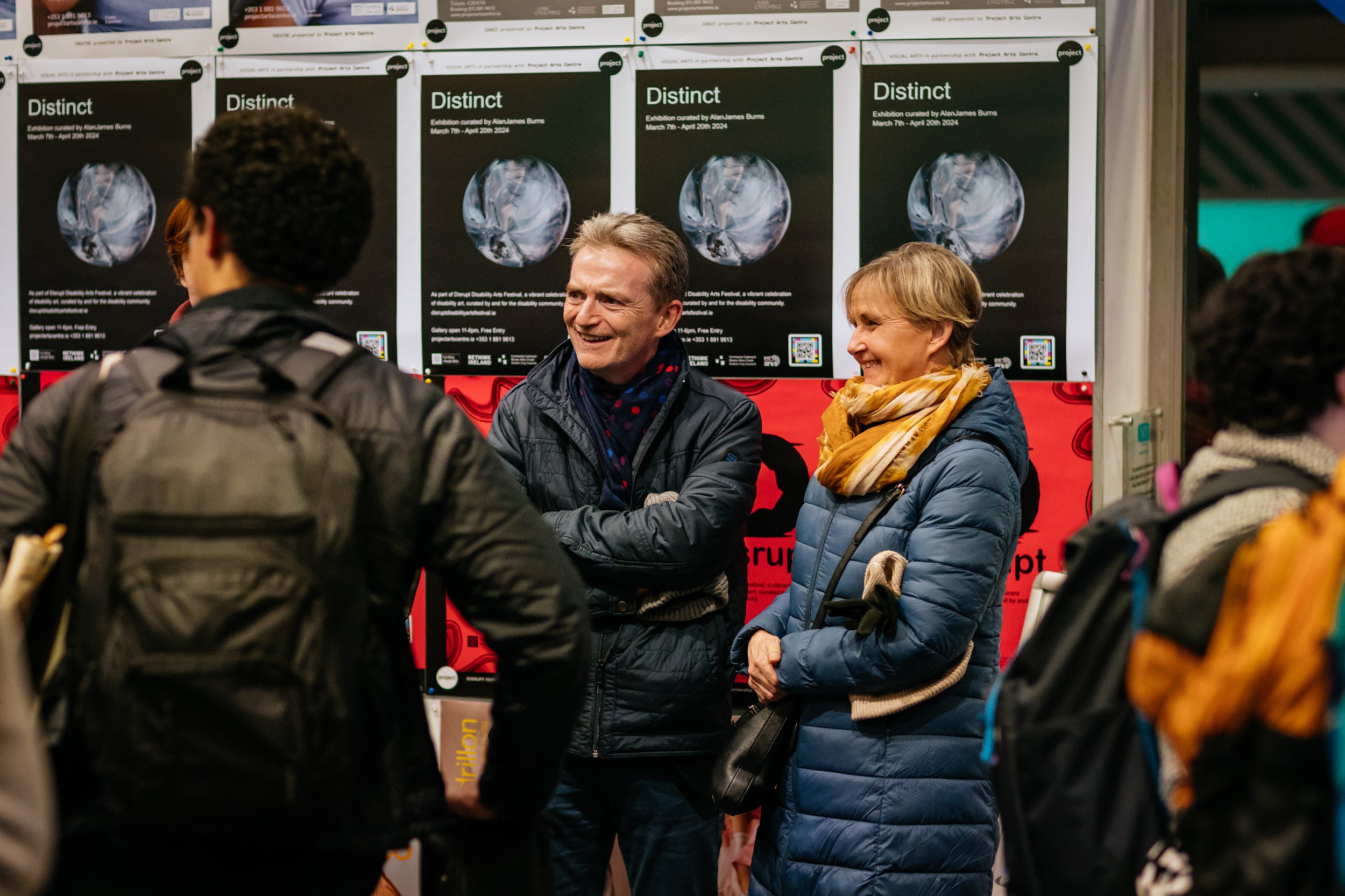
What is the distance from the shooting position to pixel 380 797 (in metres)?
1.68

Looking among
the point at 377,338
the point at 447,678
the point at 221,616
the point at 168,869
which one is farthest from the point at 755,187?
the point at 168,869

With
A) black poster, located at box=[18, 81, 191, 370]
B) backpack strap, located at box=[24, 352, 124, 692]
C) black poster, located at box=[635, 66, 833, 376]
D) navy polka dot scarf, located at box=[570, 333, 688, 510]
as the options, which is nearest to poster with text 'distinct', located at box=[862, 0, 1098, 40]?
black poster, located at box=[635, 66, 833, 376]

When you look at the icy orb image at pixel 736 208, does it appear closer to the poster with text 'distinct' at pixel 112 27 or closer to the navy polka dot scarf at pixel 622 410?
the navy polka dot scarf at pixel 622 410

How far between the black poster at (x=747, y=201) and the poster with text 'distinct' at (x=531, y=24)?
193 millimetres

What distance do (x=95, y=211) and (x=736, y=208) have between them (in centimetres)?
216

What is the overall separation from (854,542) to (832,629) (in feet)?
0.69

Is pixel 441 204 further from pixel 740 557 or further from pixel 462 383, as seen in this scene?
pixel 740 557

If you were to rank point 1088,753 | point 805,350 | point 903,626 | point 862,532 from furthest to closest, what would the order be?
point 805,350 → point 862,532 → point 903,626 → point 1088,753

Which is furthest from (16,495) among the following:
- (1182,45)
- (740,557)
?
(1182,45)

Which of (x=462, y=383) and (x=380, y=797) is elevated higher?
(x=462, y=383)

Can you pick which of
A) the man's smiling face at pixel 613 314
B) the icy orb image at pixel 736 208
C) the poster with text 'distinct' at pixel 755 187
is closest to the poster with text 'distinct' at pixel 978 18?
the poster with text 'distinct' at pixel 755 187

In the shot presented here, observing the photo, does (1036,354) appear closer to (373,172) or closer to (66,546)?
(373,172)

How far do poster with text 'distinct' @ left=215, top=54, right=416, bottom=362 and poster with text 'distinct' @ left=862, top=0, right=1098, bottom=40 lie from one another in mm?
1505

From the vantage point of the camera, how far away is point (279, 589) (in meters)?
1.54
